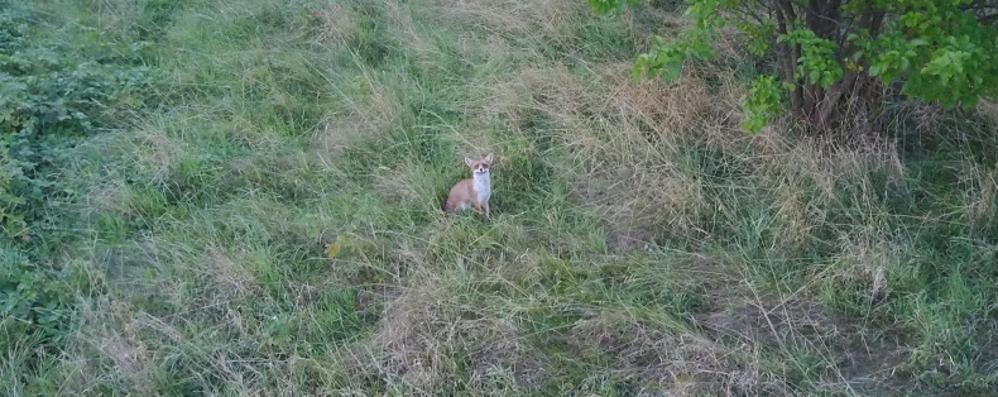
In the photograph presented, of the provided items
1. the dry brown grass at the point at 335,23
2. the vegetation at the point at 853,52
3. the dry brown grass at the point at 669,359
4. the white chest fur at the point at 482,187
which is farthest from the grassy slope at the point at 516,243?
the dry brown grass at the point at 335,23

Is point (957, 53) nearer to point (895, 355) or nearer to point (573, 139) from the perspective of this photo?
point (895, 355)

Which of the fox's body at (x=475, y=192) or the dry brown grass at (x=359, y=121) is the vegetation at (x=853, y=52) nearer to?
the fox's body at (x=475, y=192)

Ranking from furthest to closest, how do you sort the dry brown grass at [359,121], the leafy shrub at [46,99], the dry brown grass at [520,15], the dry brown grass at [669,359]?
the dry brown grass at [520,15]
the dry brown grass at [359,121]
the leafy shrub at [46,99]
the dry brown grass at [669,359]

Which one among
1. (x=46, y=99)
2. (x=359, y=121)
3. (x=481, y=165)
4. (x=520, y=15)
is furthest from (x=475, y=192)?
→ (x=46, y=99)

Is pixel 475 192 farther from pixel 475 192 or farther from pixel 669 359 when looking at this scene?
pixel 669 359

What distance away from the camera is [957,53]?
3.21 metres

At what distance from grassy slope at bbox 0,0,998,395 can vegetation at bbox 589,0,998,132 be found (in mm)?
284

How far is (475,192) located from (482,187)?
51mm

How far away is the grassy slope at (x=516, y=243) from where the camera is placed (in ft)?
11.1

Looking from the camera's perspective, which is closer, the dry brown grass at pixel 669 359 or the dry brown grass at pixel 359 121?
the dry brown grass at pixel 669 359

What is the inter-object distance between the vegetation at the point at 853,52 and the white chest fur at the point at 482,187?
0.88m

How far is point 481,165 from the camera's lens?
4.24 m

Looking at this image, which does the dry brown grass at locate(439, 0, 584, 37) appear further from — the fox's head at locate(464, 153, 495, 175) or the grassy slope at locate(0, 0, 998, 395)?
the fox's head at locate(464, 153, 495, 175)

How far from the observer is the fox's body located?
421cm
